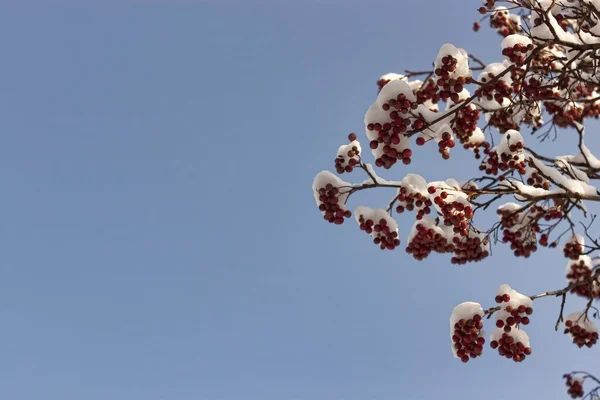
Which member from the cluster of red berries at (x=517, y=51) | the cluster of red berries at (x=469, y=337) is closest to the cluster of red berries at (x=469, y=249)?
the cluster of red berries at (x=469, y=337)

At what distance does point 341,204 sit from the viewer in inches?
229

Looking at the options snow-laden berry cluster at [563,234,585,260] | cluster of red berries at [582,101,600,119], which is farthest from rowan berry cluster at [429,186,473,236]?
cluster of red berries at [582,101,600,119]

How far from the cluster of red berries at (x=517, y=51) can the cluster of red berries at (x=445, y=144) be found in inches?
40.3

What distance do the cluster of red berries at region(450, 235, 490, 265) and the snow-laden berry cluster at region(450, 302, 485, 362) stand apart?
93 centimetres

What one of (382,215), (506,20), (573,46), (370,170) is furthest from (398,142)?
(506,20)

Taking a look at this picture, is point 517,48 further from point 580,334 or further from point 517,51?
point 580,334

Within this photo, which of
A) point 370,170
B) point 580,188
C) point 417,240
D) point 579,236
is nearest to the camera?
point 580,188

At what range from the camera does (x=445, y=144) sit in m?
5.47

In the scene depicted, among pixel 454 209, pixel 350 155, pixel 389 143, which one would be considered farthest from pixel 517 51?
pixel 350 155

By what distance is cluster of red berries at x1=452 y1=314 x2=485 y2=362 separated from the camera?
5.31 meters

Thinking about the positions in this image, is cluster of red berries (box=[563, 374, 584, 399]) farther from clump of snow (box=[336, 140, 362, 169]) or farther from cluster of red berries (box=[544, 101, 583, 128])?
clump of snow (box=[336, 140, 362, 169])

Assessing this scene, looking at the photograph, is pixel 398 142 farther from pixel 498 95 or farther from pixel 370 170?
pixel 498 95

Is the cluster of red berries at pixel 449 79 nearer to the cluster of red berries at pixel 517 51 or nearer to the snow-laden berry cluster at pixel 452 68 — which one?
the snow-laden berry cluster at pixel 452 68

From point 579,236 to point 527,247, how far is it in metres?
1.65
